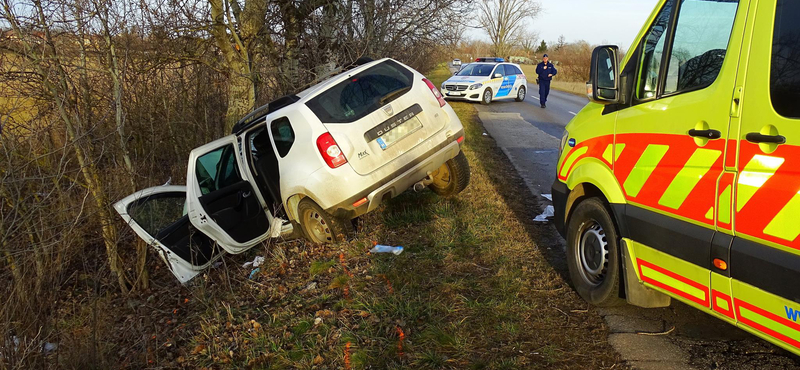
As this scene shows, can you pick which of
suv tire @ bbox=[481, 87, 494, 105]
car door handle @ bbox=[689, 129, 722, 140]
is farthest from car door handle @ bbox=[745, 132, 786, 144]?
suv tire @ bbox=[481, 87, 494, 105]

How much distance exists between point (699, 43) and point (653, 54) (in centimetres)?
40

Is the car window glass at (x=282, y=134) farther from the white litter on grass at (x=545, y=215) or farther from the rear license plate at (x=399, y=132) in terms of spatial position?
the white litter on grass at (x=545, y=215)

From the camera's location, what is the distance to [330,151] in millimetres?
5156

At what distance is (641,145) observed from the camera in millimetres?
3070

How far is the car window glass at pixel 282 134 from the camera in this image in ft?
18.2

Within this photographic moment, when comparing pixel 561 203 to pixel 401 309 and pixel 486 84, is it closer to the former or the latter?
pixel 401 309

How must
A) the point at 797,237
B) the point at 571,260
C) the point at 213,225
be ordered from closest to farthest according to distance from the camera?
1. the point at 797,237
2. the point at 571,260
3. the point at 213,225

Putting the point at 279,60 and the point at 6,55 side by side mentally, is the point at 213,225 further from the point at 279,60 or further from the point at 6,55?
the point at 279,60

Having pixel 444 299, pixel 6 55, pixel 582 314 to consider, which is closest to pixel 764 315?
pixel 582 314

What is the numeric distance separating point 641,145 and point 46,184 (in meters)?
Result: 5.16

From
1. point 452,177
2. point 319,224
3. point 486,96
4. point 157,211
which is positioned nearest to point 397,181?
point 319,224

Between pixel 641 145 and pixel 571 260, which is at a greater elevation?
pixel 641 145

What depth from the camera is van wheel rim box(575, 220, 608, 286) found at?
11.8ft

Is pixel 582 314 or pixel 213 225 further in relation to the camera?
pixel 213 225
